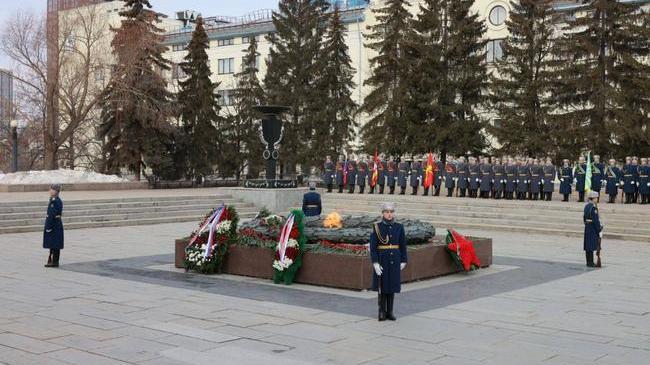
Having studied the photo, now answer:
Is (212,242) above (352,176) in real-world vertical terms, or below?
below

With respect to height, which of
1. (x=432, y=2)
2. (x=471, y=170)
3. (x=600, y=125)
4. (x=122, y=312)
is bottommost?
(x=122, y=312)

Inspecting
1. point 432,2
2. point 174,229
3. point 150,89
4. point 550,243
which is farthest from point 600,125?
point 150,89

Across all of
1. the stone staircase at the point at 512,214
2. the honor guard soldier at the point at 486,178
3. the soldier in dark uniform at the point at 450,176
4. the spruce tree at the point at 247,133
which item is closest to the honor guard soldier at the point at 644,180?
the stone staircase at the point at 512,214

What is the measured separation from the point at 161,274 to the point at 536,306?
6.36 m

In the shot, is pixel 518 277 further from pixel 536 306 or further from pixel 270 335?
pixel 270 335

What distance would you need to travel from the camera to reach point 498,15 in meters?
47.9

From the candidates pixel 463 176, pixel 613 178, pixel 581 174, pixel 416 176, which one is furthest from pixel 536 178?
pixel 416 176

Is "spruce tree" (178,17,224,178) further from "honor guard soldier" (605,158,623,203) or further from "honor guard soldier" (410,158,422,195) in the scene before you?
"honor guard soldier" (605,158,623,203)

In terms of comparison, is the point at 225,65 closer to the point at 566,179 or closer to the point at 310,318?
the point at 566,179

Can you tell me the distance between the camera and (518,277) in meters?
12.6

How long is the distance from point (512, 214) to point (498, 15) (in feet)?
93.5

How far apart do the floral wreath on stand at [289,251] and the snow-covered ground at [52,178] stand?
22901 millimetres

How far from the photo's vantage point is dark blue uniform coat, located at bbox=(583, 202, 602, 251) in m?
13.7

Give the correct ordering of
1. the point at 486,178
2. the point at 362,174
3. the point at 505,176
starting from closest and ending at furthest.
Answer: the point at 505,176
the point at 486,178
the point at 362,174
